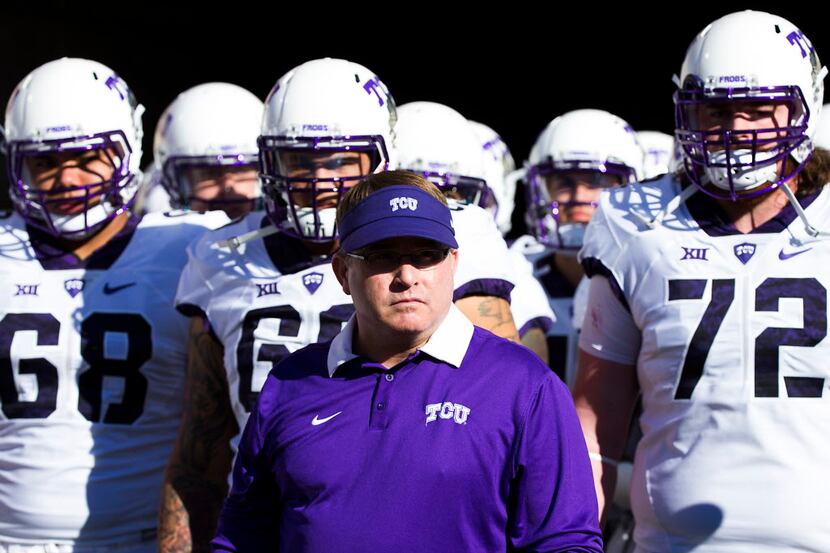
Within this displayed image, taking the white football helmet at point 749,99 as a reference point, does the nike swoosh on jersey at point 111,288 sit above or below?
below

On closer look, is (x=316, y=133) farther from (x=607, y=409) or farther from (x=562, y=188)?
(x=562, y=188)

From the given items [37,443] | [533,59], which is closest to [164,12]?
[533,59]

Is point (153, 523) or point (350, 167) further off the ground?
point (350, 167)

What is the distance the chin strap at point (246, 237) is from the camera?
120 inches

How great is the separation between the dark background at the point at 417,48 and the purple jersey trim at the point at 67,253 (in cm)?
387

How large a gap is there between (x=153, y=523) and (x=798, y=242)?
1621 millimetres

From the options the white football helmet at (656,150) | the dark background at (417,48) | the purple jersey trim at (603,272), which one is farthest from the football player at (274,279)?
the dark background at (417,48)

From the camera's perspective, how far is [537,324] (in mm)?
3455

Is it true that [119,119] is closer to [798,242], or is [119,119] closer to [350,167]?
[350,167]

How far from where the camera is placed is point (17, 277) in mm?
3363

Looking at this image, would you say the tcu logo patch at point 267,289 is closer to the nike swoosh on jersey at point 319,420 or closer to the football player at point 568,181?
the nike swoosh on jersey at point 319,420

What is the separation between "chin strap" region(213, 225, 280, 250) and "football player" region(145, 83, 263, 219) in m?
1.42

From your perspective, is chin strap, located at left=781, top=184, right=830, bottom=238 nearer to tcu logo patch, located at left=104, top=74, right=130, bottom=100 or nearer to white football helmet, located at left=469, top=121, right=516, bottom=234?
white football helmet, located at left=469, top=121, right=516, bottom=234

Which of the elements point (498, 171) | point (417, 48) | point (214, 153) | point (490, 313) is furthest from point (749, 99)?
point (417, 48)
